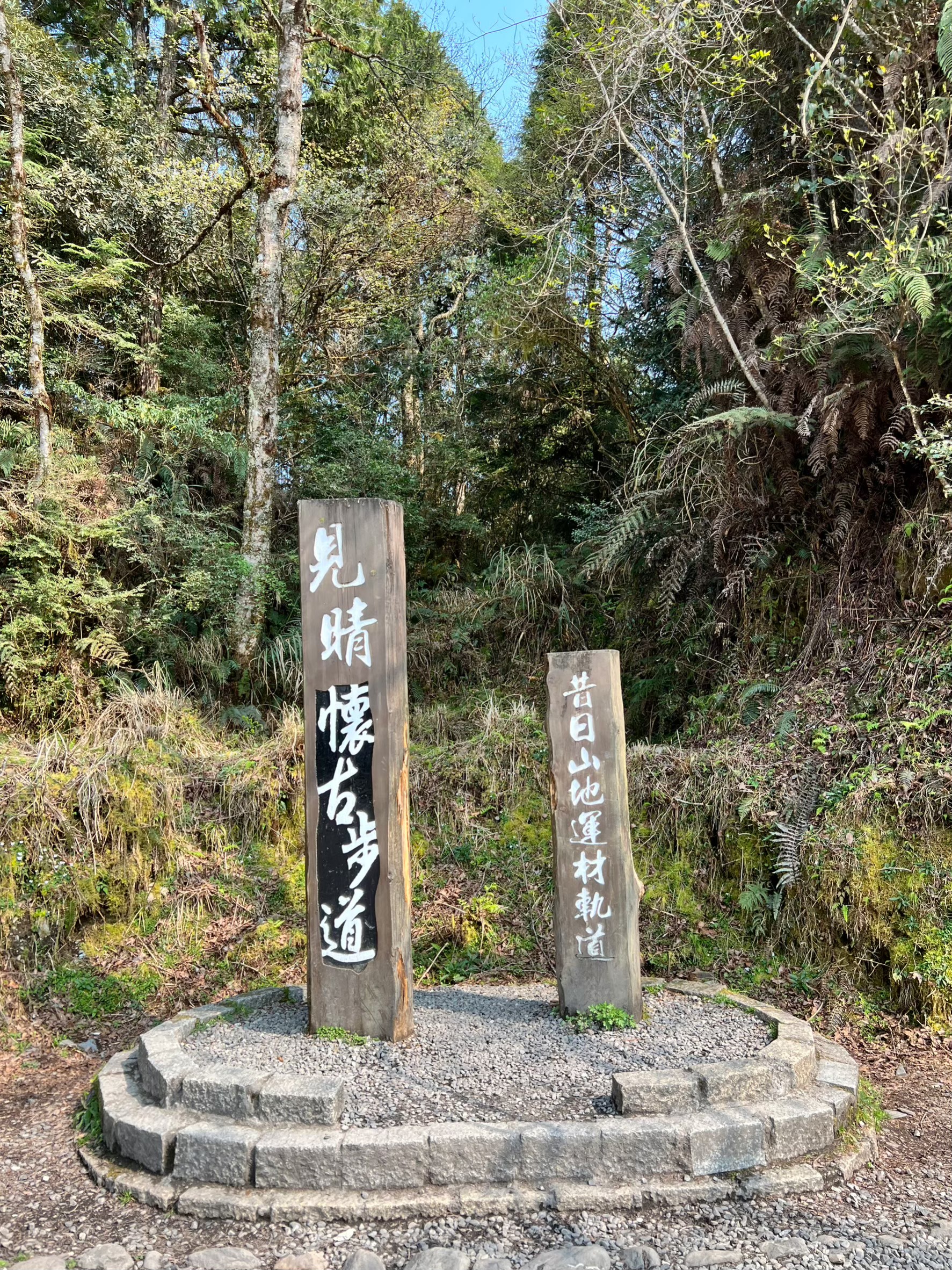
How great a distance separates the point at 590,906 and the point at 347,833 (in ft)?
4.37

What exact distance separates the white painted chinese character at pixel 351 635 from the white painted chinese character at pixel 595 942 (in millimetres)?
1838

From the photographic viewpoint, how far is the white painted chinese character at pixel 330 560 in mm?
4137

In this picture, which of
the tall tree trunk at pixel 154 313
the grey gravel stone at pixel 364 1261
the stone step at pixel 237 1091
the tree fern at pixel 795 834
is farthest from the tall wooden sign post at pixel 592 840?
the tall tree trunk at pixel 154 313

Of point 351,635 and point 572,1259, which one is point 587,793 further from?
point 572,1259

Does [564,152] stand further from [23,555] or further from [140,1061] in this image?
[140,1061]

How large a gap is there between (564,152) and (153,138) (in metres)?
4.58

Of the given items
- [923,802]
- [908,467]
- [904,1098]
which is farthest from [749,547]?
[904,1098]

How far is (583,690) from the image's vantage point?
4.30 m

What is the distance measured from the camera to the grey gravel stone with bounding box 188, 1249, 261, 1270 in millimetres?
2836

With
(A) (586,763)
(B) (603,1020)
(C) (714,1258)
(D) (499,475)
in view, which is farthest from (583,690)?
(D) (499,475)

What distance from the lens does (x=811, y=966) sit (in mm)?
4926

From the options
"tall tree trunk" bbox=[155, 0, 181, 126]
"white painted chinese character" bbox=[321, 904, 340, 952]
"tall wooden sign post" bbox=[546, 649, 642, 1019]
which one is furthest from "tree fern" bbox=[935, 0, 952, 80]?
"tall tree trunk" bbox=[155, 0, 181, 126]

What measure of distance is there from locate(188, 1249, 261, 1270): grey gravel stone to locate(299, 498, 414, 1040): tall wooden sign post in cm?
114

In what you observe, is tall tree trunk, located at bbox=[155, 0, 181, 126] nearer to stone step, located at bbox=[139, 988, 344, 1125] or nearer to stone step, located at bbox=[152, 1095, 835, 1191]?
stone step, located at bbox=[139, 988, 344, 1125]
